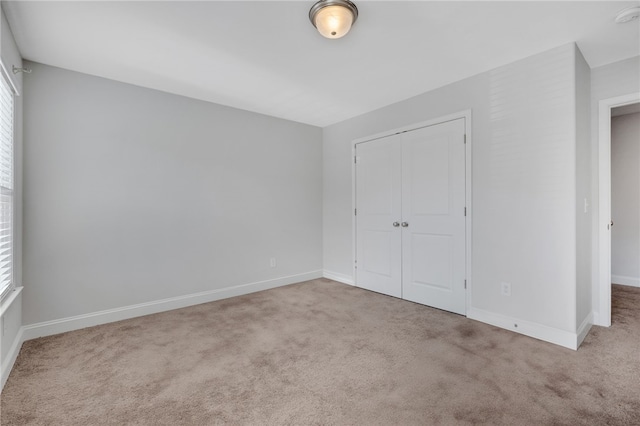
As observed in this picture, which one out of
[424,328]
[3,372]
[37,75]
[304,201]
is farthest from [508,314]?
[37,75]

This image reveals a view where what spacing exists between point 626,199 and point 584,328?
2927 millimetres

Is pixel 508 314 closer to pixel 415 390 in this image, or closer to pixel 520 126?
pixel 415 390

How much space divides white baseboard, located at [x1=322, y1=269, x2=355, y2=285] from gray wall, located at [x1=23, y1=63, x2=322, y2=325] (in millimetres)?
564

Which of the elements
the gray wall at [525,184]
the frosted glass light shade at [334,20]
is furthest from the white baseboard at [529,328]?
the frosted glass light shade at [334,20]

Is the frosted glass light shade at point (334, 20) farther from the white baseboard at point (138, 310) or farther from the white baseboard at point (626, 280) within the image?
the white baseboard at point (626, 280)

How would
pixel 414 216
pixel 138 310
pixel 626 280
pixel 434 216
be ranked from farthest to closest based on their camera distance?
pixel 626 280, pixel 414 216, pixel 434 216, pixel 138 310

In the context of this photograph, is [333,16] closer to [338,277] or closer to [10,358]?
[10,358]

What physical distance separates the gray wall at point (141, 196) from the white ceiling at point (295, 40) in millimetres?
355

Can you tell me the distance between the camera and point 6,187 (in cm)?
211

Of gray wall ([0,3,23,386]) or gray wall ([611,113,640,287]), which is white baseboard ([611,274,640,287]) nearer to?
gray wall ([611,113,640,287])

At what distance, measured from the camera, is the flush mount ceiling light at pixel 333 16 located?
71.3 inches

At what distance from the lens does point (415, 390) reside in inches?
70.6

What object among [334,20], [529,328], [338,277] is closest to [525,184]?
[529,328]

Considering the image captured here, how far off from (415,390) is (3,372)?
8.69 ft
